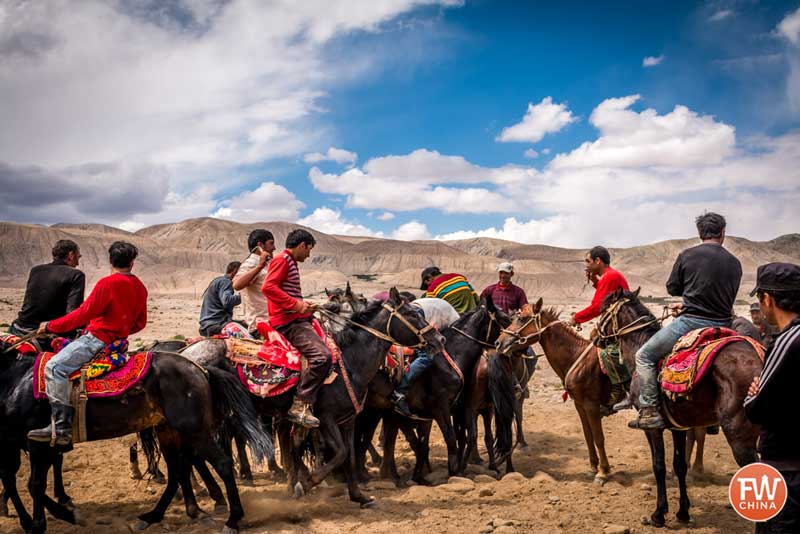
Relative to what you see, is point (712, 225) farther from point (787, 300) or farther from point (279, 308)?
point (279, 308)

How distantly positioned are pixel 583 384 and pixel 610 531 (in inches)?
95.8

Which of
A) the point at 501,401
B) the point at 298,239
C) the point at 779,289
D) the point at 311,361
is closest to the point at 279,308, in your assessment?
the point at 311,361

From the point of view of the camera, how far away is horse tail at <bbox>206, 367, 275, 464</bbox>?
6270 millimetres

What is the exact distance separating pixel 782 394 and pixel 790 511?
0.59 m

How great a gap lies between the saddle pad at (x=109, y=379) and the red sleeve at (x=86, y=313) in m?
0.43

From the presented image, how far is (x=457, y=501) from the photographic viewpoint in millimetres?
6957

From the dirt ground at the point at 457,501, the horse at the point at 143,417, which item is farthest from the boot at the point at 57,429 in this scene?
the dirt ground at the point at 457,501

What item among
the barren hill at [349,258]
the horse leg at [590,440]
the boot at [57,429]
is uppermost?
the barren hill at [349,258]

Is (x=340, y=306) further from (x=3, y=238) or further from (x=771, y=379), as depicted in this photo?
(x=3, y=238)

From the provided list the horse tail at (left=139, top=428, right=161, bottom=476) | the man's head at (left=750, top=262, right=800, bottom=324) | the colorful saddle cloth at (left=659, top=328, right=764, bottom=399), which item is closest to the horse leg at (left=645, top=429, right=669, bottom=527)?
the colorful saddle cloth at (left=659, top=328, right=764, bottom=399)

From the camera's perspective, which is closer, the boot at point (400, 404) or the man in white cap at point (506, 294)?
the boot at point (400, 404)

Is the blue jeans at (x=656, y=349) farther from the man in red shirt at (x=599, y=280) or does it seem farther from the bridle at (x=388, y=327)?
the bridle at (x=388, y=327)

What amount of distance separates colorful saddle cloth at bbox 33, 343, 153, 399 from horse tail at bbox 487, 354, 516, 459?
4.78 meters

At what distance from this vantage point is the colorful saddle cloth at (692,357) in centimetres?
544
